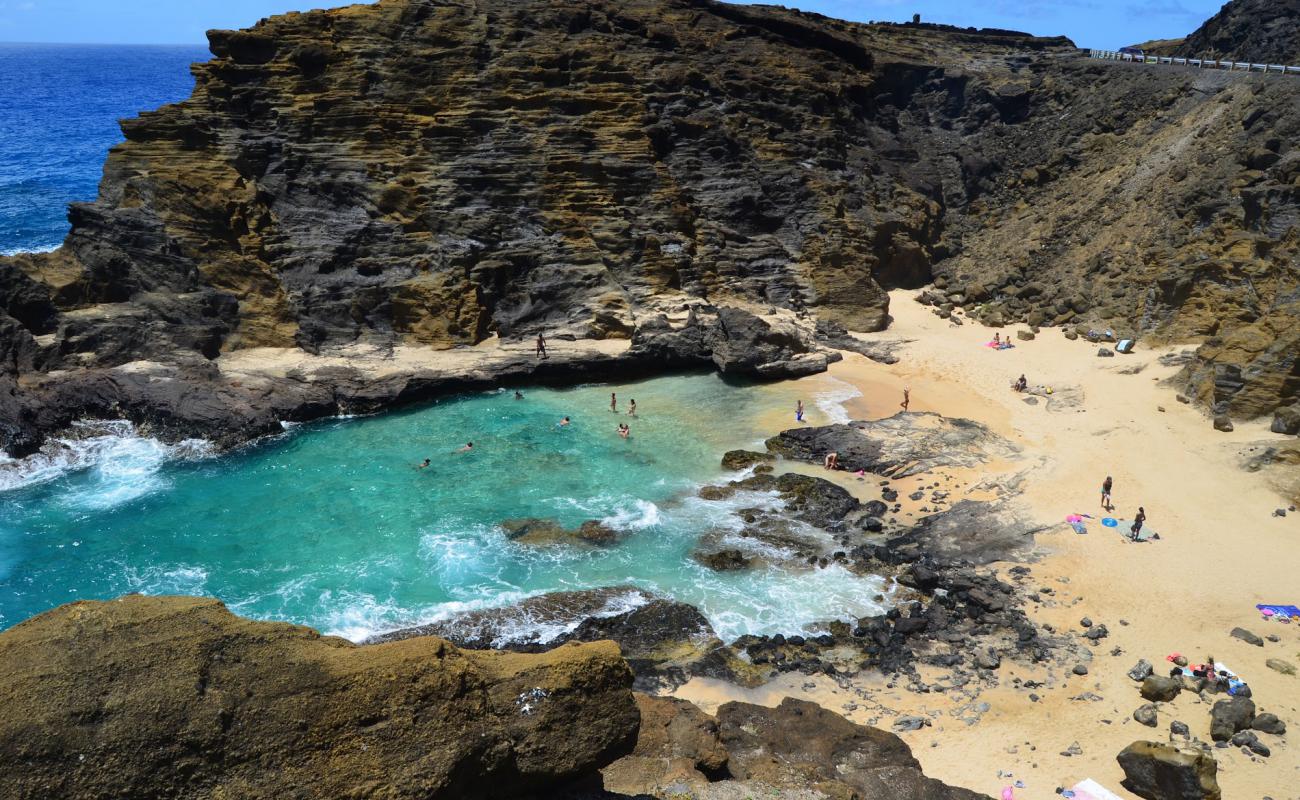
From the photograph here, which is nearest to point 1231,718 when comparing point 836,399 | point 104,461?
point 836,399

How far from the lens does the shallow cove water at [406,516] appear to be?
21.2m

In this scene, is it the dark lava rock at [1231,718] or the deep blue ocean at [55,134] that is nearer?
the dark lava rock at [1231,718]

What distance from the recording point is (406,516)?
82.3 feet

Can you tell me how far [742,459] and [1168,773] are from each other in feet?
51.3

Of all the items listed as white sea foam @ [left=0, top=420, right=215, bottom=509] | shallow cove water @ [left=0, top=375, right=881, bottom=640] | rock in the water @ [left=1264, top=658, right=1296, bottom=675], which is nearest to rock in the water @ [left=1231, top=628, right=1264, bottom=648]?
rock in the water @ [left=1264, top=658, right=1296, bottom=675]

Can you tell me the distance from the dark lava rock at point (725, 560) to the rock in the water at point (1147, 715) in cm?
928

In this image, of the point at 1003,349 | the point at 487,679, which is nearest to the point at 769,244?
the point at 1003,349

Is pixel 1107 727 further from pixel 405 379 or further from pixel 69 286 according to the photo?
pixel 69 286

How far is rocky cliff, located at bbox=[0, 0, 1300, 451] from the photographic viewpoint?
3105 centimetres

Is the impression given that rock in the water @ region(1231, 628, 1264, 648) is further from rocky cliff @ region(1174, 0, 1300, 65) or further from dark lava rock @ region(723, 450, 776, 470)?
rocky cliff @ region(1174, 0, 1300, 65)

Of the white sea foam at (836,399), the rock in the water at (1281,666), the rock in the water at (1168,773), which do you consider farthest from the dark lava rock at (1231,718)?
the white sea foam at (836,399)

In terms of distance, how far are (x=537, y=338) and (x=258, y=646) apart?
29347 mm

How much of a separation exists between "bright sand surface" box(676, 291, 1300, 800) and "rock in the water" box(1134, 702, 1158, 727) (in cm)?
14

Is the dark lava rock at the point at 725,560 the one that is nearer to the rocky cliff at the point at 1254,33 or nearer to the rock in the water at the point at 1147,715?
the rock in the water at the point at 1147,715
